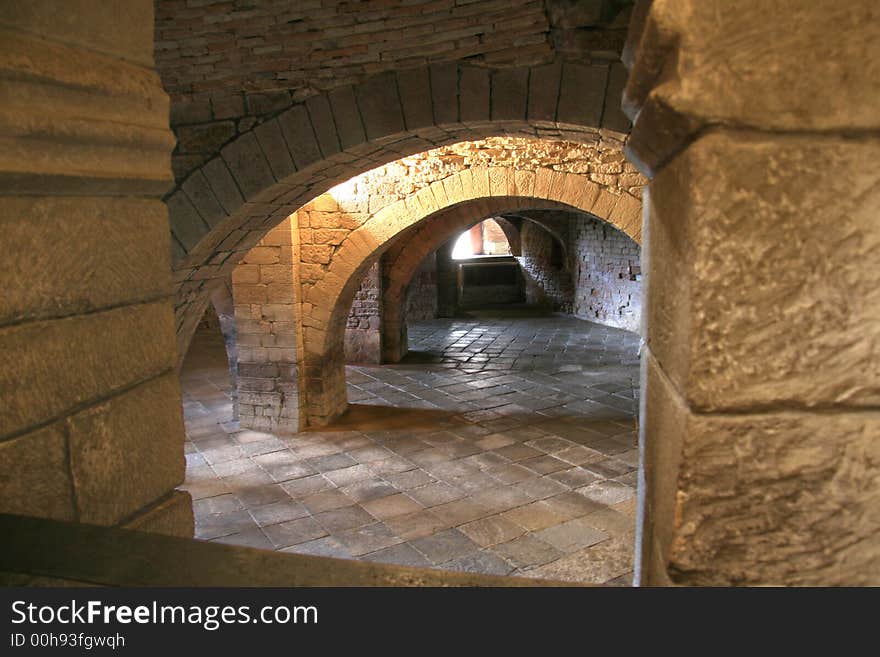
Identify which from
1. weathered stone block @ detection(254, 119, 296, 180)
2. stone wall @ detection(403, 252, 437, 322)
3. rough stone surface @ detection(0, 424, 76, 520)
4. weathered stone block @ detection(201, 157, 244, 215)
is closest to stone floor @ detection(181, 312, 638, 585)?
weathered stone block @ detection(201, 157, 244, 215)

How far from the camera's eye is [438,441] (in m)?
5.89

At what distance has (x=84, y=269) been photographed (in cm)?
143

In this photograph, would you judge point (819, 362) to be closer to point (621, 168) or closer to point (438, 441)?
point (438, 441)

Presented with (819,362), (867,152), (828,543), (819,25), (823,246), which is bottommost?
(828,543)

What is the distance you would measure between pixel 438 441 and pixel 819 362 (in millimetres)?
5090

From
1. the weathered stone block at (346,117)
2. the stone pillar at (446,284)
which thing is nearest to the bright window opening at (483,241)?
the stone pillar at (446,284)

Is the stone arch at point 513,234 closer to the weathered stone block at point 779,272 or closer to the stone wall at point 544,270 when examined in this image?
the stone wall at point 544,270

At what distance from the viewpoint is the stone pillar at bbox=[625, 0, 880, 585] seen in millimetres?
→ 894

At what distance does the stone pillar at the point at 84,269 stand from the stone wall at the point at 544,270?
42.1ft

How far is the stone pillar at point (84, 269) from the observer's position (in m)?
1.28

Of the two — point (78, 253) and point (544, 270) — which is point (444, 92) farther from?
point (544, 270)

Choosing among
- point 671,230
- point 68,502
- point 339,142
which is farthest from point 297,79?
Result: point 671,230

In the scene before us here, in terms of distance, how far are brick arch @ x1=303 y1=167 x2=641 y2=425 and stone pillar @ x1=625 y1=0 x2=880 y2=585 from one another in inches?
215

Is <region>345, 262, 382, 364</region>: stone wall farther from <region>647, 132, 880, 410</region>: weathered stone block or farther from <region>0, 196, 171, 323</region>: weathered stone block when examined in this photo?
<region>647, 132, 880, 410</region>: weathered stone block
